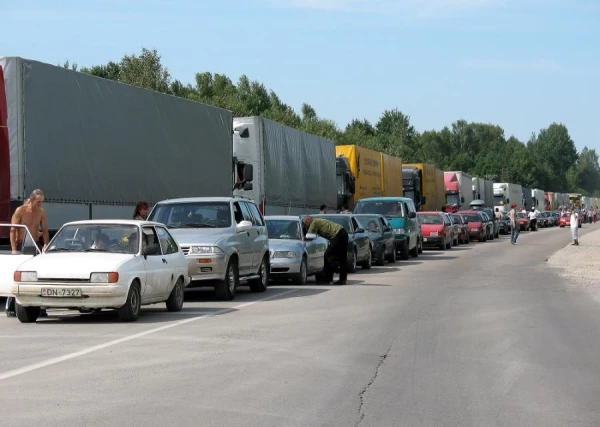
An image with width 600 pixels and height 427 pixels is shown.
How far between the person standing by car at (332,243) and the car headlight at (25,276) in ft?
32.0

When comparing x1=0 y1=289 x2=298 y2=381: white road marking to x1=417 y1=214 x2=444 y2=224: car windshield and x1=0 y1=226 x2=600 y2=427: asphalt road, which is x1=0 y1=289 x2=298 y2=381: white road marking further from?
x1=417 y1=214 x2=444 y2=224: car windshield

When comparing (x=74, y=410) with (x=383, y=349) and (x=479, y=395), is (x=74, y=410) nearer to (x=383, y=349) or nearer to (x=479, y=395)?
(x=479, y=395)

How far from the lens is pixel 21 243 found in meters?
17.0

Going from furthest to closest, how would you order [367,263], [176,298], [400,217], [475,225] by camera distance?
[475,225]
[400,217]
[367,263]
[176,298]

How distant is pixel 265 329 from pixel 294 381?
14.7 feet

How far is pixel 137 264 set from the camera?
15203mm

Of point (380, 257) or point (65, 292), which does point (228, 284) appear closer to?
point (65, 292)

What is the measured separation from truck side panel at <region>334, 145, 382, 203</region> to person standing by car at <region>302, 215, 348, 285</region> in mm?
17808

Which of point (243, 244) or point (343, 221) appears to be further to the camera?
A: point (343, 221)

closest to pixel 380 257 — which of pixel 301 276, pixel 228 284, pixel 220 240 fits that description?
pixel 301 276

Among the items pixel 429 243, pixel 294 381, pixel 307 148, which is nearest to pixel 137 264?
pixel 294 381

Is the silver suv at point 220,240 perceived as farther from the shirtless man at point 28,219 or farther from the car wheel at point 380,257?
the car wheel at point 380,257

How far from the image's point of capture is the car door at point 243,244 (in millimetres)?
19641

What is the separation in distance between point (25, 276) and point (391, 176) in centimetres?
3439
